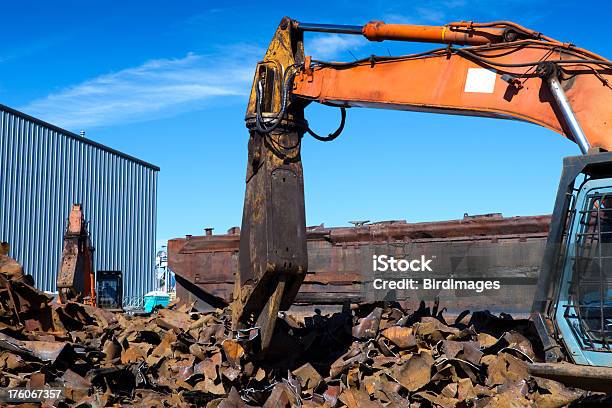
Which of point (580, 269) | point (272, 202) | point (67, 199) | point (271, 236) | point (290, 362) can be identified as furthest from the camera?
point (67, 199)

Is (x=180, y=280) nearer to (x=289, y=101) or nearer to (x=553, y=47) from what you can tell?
(x=289, y=101)

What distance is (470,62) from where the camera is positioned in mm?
6621

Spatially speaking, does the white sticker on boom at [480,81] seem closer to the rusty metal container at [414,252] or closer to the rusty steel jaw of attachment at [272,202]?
the rusty steel jaw of attachment at [272,202]

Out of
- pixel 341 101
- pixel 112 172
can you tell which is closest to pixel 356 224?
pixel 341 101

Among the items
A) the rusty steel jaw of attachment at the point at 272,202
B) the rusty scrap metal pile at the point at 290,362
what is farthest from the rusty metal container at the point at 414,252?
the rusty steel jaw of attachment at the point at 272,202

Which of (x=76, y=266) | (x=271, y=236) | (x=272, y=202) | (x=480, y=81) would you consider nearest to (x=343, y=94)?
(x=272, y=202)

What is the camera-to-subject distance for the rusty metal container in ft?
36.6

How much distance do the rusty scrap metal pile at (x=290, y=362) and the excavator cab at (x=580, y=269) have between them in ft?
6.21

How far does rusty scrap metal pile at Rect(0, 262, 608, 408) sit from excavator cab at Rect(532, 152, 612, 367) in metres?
1.89

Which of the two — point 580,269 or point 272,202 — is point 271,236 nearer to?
point 272,202

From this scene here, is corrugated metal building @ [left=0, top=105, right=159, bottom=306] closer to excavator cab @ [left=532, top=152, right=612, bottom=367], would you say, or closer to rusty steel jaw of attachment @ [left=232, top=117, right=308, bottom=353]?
rusty steel jaw of attachment @ [left=232, top=117, right=308, bottom=353]

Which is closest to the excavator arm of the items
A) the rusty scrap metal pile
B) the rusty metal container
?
the rusty scrap metal pile

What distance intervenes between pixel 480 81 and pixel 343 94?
1.41 metres

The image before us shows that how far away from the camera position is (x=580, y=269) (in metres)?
5.14
